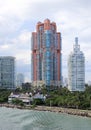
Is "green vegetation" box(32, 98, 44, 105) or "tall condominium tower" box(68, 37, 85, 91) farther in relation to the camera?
"tall condominium tower" box(68, 37, 85, 91)

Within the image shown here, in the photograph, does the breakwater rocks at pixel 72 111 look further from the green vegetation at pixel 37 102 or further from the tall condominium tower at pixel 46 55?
the tall condominium tower at pixel 46 55

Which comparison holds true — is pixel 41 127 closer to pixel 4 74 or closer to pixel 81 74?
pixel 81 74

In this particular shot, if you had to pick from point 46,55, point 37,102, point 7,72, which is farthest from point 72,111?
point 7,72

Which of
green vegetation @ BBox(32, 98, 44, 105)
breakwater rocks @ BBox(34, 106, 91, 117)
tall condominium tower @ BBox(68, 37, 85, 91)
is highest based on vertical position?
tall condominium tower @ BBox(68, 37, 85, 91)

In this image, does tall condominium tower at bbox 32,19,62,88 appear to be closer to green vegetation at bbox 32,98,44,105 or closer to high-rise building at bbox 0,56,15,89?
high-rise building at bbox 0,56,15,89

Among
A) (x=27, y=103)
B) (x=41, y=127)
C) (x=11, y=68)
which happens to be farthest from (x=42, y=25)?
(x=41, y=127)

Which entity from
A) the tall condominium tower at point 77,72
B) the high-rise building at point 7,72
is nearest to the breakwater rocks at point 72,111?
the tall condominium tower at point 77,72

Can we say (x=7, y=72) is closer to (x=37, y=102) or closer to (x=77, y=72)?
(x=77, y=72)

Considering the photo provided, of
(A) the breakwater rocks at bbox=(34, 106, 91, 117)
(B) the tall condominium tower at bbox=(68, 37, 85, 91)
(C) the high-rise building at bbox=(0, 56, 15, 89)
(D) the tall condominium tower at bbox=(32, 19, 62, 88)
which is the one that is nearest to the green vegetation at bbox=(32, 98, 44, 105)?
(A) the breakwater rocks at bbox=(34, 106, 91, 117)

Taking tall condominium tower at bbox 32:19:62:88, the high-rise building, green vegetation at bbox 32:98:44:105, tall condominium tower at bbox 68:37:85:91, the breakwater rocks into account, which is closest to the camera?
the breakwater rocks
